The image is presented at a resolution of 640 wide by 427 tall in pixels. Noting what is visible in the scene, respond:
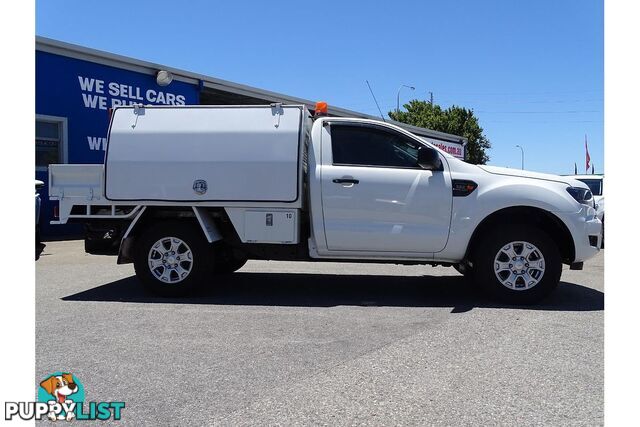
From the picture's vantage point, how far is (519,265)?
6.27 metres

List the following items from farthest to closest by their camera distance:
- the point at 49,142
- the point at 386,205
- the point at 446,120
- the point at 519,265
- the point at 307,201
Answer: the point at 446,120 < the point at 49,142 < the point at 307,201 < the point at 386,205 < the point at 519,265

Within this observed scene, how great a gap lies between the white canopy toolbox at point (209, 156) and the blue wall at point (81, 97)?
8.36 metres

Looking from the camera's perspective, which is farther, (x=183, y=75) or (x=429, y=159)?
(x=183, y=75)

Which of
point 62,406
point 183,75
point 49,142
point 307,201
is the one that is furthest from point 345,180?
point 183,75

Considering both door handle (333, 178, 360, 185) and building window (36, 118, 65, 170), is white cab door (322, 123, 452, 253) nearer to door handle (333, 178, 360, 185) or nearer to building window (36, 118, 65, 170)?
door handle (333, 178, 360, 185)

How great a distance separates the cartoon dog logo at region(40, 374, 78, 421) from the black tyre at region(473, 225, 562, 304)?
4317 mm

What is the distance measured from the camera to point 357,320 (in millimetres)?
5625

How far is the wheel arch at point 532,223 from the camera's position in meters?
6.32

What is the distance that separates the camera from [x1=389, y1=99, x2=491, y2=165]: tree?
153 ft

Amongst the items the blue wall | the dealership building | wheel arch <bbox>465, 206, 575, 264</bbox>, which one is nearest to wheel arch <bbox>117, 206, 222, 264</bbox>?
wheel arch <bbox>465, 206, 575, 264</bbox>

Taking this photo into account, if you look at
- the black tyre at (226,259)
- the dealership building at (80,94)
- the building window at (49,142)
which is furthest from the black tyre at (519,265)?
the building window at (49,142)

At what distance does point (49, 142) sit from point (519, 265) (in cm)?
1259

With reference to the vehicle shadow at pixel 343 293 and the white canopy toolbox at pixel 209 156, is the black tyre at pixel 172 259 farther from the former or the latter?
the white canopy toolbox at pixel 209 156

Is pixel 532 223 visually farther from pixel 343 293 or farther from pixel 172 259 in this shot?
pixel 172 259
